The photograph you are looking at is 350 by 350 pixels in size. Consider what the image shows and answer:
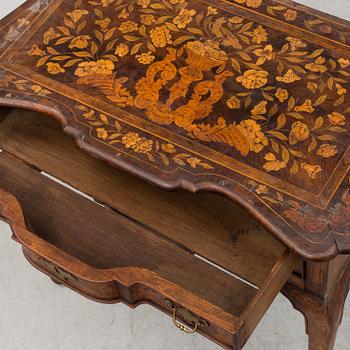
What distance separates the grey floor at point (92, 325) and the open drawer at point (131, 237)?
1.12 ft

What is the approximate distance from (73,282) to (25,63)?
1.45 feet

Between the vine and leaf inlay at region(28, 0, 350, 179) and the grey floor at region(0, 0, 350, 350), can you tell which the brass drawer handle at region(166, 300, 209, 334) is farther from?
the grey floor at region(0, 0, 350, 350)

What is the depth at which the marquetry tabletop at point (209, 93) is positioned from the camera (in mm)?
1516

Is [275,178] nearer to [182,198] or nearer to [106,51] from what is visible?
[182,198]

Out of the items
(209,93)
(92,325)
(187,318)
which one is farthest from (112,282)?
(92,325)

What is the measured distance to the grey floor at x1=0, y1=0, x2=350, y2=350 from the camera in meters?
1.96

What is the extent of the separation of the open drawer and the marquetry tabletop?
130mm

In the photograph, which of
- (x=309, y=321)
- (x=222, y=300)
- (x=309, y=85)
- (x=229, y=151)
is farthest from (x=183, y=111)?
(x=309, y=321)

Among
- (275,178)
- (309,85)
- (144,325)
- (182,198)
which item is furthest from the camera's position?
(144,325)

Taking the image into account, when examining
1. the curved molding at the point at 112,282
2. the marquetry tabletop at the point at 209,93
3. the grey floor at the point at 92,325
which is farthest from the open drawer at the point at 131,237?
the grey floor at the point at 92,325

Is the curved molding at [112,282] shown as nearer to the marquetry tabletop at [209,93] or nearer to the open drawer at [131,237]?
the open drawer at [131,237]

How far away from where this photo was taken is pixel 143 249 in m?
1.68

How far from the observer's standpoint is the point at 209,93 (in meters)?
1.64

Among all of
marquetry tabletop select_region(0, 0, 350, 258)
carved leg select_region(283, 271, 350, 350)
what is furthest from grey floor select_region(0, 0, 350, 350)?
marquetry tabletop select_region(0, 0, 350, 258)
